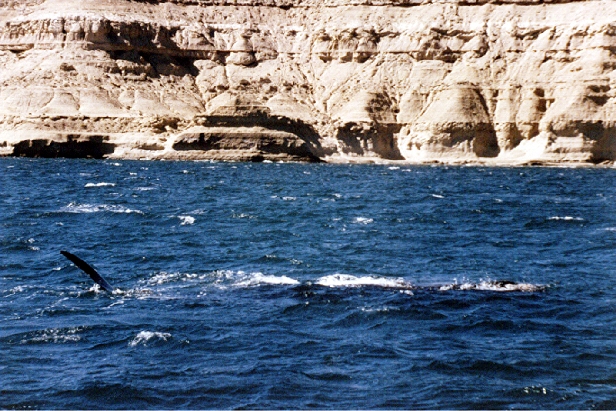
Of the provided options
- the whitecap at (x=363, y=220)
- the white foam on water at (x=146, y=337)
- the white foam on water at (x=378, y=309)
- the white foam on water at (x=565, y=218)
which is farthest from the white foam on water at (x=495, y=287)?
the white foam on water at (x=565, y=218)

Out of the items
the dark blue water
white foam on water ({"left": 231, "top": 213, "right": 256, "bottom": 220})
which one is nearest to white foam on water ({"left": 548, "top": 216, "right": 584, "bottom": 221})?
the dark blue water

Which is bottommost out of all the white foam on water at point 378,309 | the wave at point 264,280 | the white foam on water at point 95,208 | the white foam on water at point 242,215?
the white foam on water at point 95,208

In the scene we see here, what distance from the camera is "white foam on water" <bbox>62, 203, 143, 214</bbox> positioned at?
3900 cm

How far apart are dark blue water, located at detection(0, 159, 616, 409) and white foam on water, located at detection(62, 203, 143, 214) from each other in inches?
14.7

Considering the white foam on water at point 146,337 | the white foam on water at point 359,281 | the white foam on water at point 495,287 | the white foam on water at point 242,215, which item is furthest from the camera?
the white foam on water at point 242,215

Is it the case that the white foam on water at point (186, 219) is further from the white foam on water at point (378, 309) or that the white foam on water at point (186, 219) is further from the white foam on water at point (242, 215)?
the white foam on water at point (378, 309)

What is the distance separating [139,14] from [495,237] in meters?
106

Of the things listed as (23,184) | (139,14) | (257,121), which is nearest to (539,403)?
(23,184)

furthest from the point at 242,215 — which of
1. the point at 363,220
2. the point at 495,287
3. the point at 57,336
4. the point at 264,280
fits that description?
the point at 57,336

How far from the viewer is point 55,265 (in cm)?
2430

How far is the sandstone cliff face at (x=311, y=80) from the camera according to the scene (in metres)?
102

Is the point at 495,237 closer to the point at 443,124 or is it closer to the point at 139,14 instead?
the point at 443,124

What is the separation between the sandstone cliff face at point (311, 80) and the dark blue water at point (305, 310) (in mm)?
63978

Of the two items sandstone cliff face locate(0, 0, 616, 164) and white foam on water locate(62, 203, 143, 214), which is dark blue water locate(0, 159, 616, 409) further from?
sandstone cliff face locate(0, 0, 616, 164)
